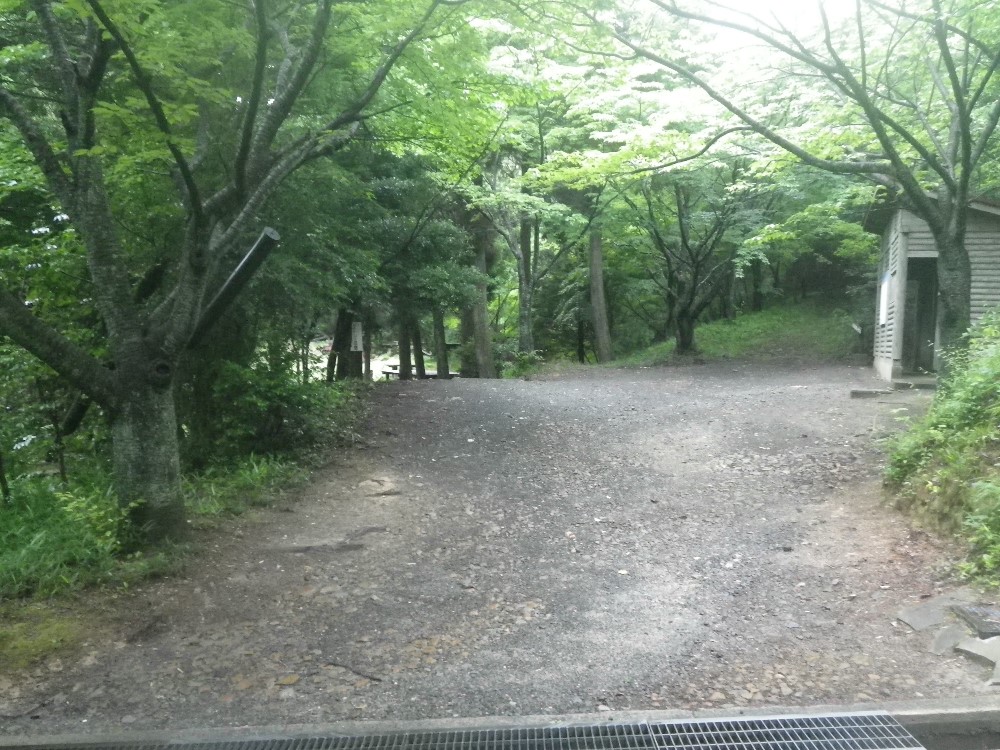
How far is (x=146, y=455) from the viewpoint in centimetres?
574

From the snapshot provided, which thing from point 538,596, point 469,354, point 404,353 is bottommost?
point 538,596

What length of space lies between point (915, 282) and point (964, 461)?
10862 mm

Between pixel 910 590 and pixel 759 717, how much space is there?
2.00 meters

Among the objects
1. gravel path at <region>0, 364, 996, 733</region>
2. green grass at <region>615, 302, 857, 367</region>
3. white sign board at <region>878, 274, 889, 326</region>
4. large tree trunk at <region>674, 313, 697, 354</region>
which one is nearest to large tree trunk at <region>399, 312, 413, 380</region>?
green grass at <region>615, 302, 857, 367</region>

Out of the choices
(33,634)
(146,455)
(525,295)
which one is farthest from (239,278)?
(525,295)

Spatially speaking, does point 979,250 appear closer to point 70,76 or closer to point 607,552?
point 607,552

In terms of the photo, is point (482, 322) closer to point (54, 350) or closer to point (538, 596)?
point (54, 350)

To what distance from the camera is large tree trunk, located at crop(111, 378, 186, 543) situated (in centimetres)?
568

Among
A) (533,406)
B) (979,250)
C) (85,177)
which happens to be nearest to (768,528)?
(533,406)

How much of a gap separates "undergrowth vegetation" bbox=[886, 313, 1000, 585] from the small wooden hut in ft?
16.3

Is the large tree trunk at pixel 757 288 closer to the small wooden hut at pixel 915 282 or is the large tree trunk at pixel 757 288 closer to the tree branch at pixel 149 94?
the small wooden hut at pixel 915 282

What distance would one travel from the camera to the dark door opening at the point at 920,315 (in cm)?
1500

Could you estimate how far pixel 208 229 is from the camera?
19.3ft

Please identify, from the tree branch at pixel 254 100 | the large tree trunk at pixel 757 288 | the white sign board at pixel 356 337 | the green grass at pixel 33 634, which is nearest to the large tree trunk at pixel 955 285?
the tree branch at pixel 254 100
